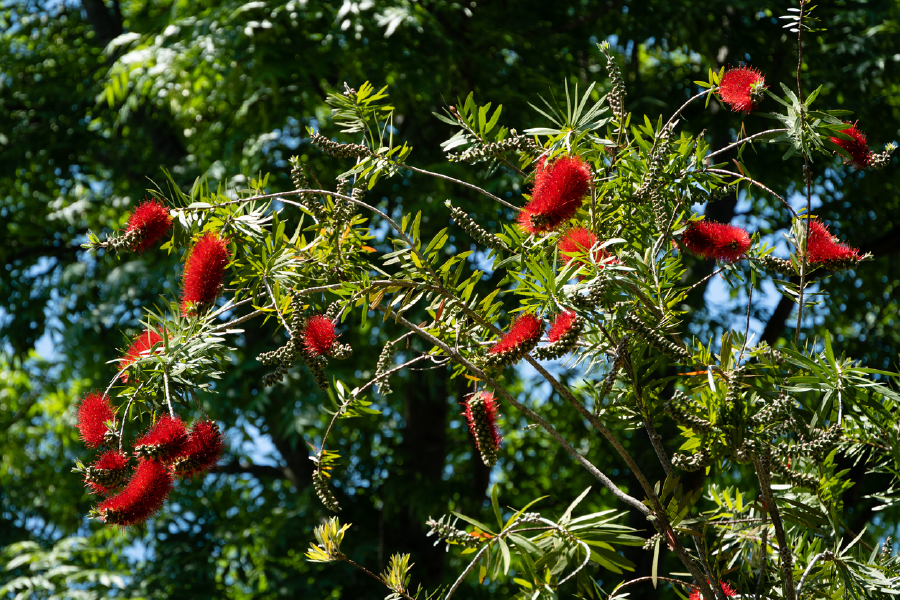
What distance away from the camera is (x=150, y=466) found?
3.59ft

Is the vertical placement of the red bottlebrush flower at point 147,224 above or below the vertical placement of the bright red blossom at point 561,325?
above

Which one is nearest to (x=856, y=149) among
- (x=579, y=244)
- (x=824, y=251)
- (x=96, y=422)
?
(x=824, y=251)

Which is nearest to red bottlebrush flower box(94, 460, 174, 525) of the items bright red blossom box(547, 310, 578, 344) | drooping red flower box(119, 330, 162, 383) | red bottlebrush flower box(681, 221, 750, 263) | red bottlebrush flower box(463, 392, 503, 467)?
drooping red flower box(119, 330, 162, 383)

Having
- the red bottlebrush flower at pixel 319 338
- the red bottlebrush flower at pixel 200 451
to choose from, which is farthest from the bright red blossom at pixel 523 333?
the red bottlebrush flower at pixel 200 451

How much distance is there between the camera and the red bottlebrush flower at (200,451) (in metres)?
1.10

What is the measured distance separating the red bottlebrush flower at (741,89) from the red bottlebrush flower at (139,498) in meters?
1.05

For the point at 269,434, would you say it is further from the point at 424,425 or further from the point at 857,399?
the point at 857,399

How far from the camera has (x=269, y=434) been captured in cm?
445

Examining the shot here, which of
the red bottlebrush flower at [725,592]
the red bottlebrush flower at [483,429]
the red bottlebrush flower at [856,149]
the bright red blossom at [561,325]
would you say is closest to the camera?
the bright red blossom at [561,325]

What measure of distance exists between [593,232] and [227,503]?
4.36 m

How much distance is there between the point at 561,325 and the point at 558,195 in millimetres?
187

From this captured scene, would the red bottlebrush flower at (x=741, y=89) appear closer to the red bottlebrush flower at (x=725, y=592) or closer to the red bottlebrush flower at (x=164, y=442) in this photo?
the red bottlebrush flower at (x=725, y=592)

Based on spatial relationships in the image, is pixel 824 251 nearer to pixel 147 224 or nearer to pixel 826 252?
pixel 826 252

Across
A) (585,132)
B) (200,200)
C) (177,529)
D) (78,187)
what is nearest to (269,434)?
(177,529)
